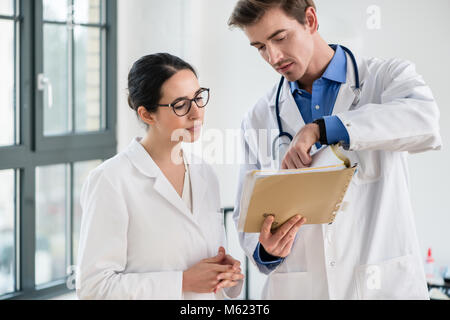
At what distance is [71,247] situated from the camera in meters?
2.43

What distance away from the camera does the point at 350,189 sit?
1.15 meters

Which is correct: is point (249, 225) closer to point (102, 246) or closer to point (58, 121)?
point (102, 246)

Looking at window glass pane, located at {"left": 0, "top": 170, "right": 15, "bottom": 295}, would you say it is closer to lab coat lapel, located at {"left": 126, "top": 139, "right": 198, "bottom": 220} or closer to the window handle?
the window handle

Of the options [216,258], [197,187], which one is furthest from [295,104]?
[216,258]

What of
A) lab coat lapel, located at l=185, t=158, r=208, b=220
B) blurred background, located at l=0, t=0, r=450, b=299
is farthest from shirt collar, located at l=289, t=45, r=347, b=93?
blurred background, located at l=0, t=0, r=450, b=299

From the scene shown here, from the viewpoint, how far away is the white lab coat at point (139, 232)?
104 centimetres

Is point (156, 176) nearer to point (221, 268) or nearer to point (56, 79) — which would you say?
point (221, 268)

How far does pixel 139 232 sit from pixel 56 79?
1468mm

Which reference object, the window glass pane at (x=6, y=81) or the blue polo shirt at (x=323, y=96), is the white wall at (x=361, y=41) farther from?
the blue polo shirt at (x=323, y=96)

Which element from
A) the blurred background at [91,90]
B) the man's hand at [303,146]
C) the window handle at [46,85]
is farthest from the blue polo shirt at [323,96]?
the window handle at [46,85]

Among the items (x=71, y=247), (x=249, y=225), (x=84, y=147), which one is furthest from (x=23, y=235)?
(x=249, y=225)

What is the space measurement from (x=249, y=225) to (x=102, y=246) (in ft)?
0.99

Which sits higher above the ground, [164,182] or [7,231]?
[164,182]

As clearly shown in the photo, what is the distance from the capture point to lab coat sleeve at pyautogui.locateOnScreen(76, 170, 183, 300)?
3.39 feet
